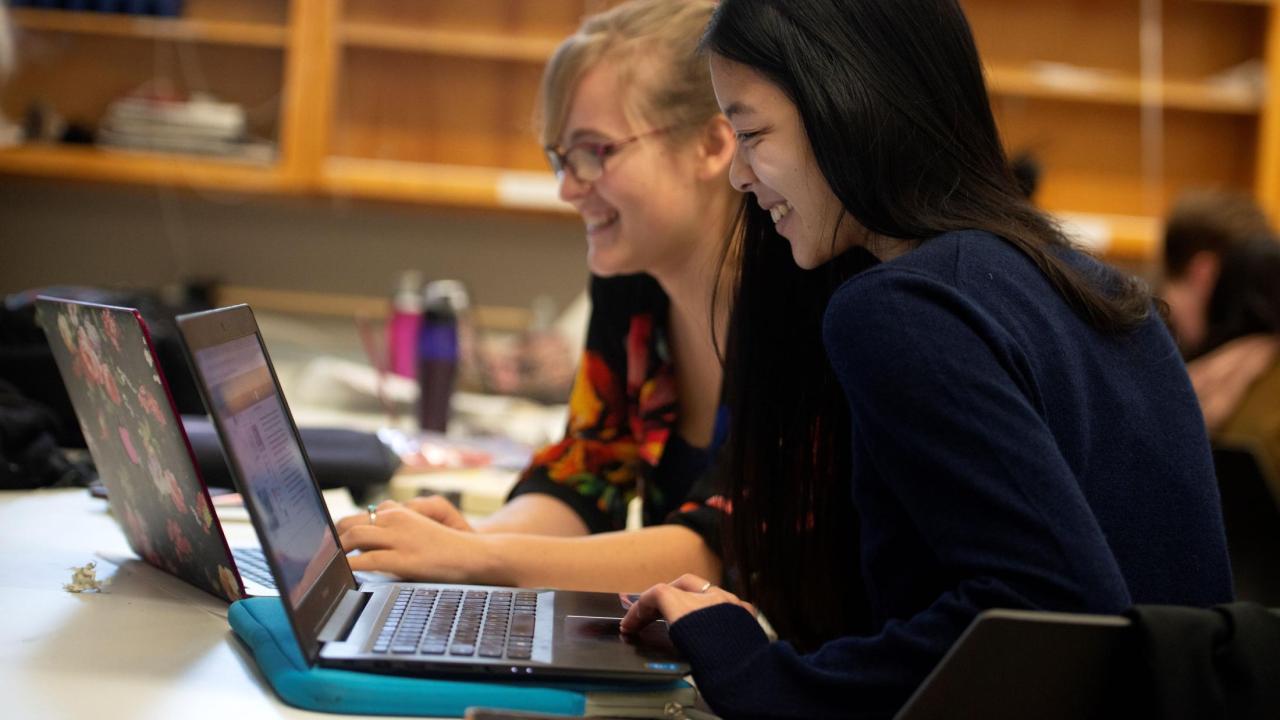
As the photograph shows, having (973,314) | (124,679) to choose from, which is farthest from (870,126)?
(124,679)

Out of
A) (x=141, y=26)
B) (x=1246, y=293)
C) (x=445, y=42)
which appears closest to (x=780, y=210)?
(x=1246, y=293)

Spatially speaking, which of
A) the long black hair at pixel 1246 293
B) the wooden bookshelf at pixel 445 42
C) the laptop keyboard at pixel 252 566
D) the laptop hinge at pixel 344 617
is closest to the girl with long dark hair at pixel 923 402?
the laptop hinge at pixel 344 617

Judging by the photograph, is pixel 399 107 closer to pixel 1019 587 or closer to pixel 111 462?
pixel 111 462

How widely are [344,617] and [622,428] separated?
70cm

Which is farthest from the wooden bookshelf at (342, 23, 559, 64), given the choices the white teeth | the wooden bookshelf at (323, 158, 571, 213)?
the white teeth

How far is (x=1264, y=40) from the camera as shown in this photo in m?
3.68

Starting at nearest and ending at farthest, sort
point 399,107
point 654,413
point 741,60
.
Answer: point 741,60 → point 654,413 → point 399,107

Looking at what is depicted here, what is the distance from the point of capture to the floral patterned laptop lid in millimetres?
884

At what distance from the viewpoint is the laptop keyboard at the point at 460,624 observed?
0.78 meters

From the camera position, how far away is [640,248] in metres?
1.42

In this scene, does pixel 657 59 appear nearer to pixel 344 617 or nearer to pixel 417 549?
pixel 417 549

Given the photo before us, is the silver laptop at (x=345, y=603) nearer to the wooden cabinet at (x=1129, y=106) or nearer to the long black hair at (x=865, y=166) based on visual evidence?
the long black hair at (x=865, y=166)

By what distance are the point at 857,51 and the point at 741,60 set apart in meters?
0.08

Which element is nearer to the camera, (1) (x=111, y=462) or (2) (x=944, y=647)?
(2) (x=944, y=647)
